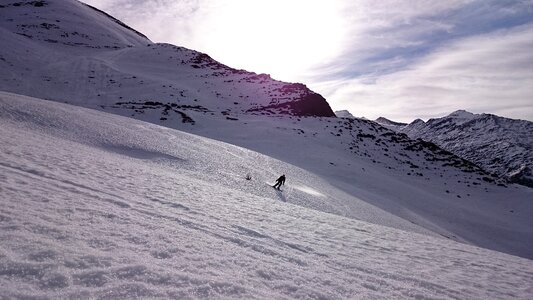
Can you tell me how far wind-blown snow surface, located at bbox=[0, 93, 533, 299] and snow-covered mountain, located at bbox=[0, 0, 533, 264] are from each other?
5.93 metres

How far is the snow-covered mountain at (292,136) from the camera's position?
81.6ft

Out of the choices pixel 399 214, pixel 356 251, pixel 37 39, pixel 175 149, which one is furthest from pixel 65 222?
pixel 37 39

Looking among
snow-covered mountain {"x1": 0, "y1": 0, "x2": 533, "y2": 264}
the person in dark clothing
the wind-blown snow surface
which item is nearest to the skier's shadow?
snow-covered mountain {"x1": 0, "y1": 0, "x2": 533, "y2": 264}

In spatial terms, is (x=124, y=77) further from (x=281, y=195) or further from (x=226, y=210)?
(x=226, y=210)

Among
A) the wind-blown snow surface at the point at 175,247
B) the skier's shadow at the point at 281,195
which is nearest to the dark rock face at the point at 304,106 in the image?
the skier's shadow at the point at 281,195

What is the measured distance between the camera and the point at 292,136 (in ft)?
134

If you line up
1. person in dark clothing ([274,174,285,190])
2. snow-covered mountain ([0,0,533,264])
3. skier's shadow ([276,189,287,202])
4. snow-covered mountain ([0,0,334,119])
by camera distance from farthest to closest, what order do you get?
snow-covered mountain ([0,0,334,119]), snow-covered mountain ([0,0,533,264]), person in dark clothing ([274,174,285,190]), skier's shadow ([276,189,287,202])

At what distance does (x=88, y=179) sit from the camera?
370 inches

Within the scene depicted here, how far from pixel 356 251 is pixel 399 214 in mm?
16853

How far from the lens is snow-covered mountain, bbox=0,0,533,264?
24883 millimetres

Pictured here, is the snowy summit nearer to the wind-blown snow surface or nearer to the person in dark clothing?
the wind-blown snow surface

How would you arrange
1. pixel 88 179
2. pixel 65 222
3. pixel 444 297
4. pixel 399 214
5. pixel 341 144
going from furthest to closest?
pixel 341 144 < pixel 399 214 < pixel 88 179 < pixel 444 297 < pixel 65 222

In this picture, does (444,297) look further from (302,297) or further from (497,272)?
(497,272)

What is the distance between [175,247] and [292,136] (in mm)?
35479
